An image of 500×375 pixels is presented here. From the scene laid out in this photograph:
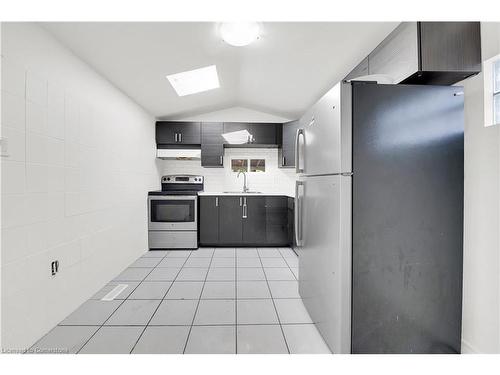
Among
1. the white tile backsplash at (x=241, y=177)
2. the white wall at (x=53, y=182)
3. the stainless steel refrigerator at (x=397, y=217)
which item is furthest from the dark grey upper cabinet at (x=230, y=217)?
the stainless steel refrigerator at (x=397, y=217)

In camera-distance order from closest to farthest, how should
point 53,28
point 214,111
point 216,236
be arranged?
point 53,28 < point 216,236 < point 214,111

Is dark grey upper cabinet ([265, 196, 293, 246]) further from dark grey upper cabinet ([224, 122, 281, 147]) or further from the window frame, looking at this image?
the window frame

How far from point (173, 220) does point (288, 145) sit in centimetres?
225

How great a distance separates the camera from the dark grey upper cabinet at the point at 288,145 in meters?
4.00

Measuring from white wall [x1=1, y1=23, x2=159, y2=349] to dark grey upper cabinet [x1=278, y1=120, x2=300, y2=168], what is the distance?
2.46 metres

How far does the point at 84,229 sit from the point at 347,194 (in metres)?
2.19

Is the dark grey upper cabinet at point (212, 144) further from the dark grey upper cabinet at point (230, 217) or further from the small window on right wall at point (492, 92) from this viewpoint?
the small window on right wall at point (492, 92)

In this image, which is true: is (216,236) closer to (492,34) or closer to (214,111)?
(214,111)

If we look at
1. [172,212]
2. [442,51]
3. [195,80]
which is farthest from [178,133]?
[442,51]

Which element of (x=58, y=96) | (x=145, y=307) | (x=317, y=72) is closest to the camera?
(x=58, y=96)

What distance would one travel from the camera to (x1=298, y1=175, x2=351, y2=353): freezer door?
1.35m

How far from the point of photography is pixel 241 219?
3871 mm

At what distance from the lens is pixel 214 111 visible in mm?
4266
